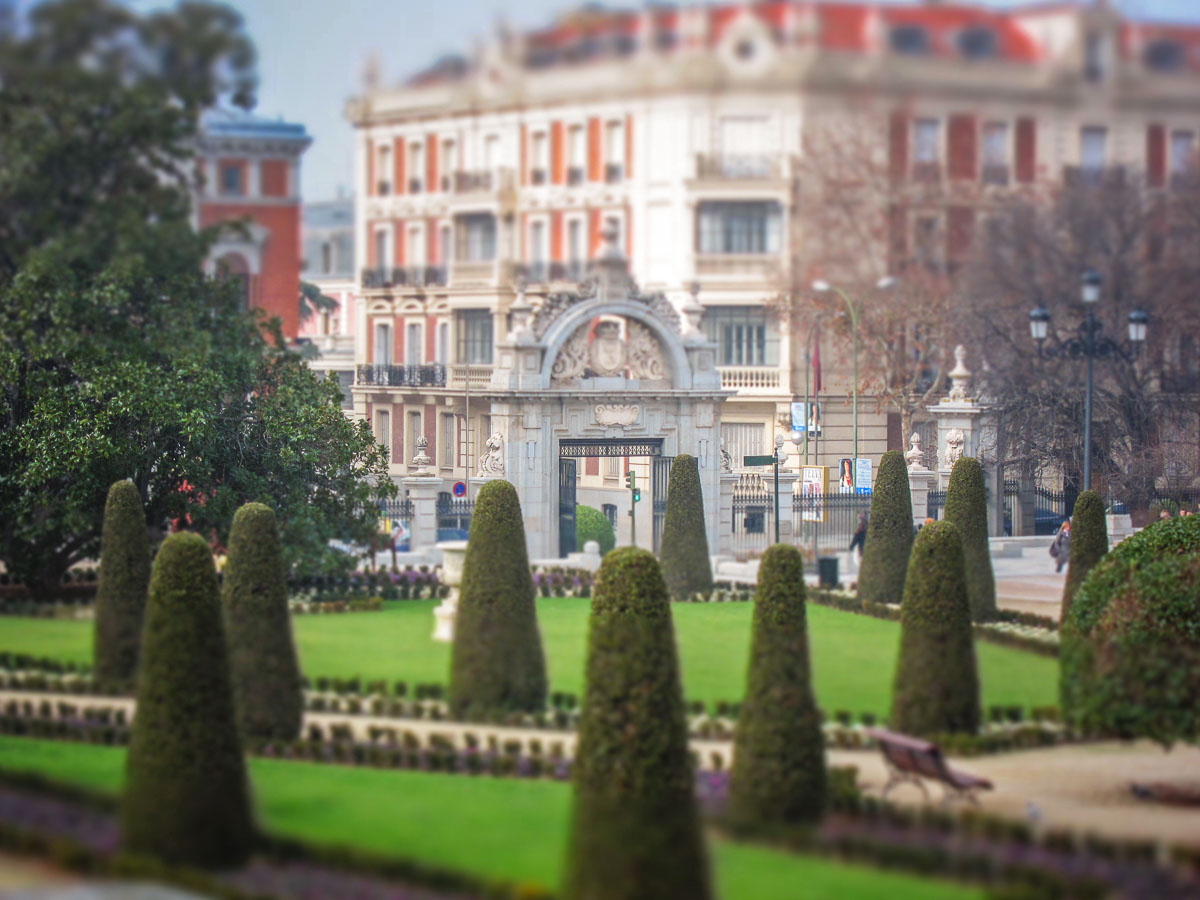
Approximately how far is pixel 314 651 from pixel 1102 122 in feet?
102

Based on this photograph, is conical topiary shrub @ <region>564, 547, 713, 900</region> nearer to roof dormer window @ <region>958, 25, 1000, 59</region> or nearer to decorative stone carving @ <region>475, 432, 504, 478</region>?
decorative stone carving @ <region>475, 432, 504, 478</region>

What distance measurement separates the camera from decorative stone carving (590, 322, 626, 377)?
44000 mm

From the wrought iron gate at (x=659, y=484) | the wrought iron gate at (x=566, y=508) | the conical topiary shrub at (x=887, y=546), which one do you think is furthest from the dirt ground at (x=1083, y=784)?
the wrought iron gate at (x=566, y=508)

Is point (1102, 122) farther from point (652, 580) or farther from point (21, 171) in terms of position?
point (652, 580)

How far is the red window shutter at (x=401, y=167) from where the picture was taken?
6475cm

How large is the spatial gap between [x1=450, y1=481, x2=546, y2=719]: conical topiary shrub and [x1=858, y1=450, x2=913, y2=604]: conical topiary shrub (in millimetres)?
9416

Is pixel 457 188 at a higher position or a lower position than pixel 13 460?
higher

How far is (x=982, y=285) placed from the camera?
5912cm

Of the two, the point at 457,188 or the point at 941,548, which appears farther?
the point at 457,188

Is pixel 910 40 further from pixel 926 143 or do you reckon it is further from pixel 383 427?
pixel 383 427

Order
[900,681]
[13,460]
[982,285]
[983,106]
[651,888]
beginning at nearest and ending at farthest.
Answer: [651,888], [900,681], [13,460], [983,106], [982,285]

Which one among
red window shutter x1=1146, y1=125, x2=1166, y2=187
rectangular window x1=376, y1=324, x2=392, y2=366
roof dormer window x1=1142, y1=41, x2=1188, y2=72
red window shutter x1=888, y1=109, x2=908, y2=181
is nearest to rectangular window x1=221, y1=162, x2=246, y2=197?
rectangular window x1=376, y1=324, x2=392, y2=366

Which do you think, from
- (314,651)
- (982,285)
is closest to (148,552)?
(314,651)

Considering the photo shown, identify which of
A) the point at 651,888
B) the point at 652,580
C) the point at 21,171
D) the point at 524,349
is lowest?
the point at 651,888
